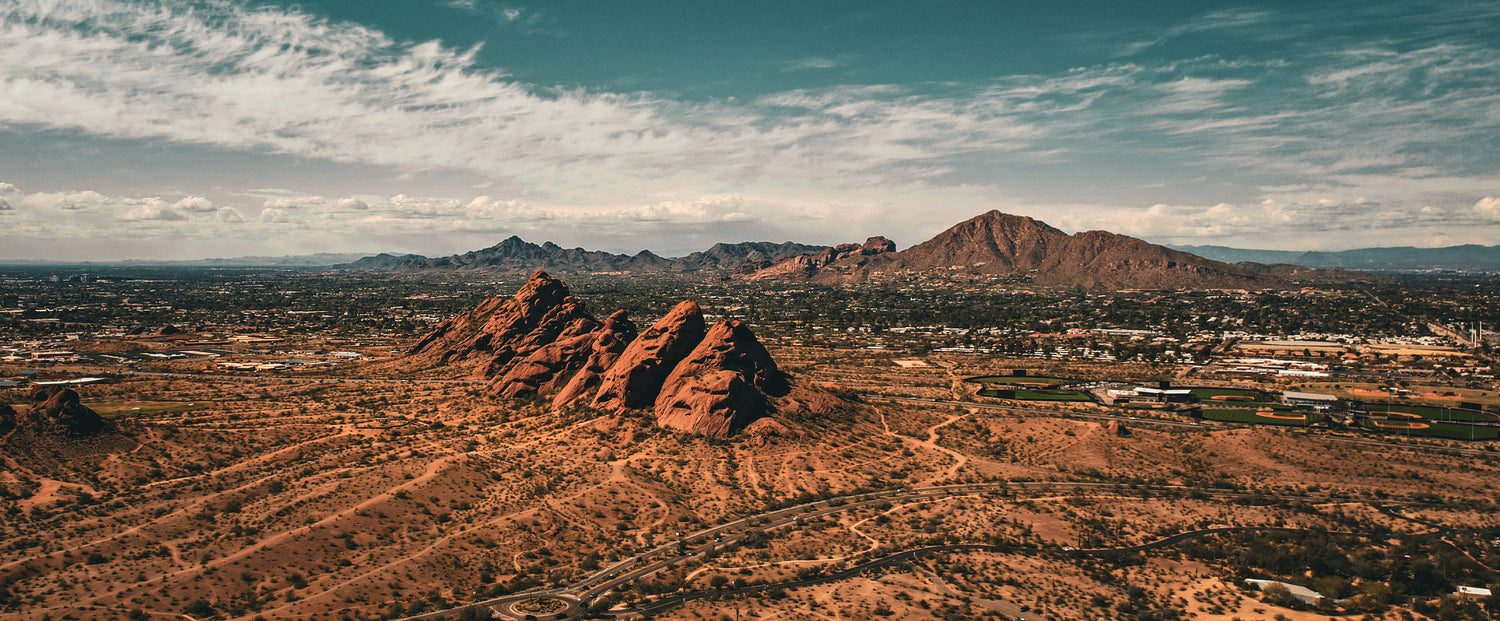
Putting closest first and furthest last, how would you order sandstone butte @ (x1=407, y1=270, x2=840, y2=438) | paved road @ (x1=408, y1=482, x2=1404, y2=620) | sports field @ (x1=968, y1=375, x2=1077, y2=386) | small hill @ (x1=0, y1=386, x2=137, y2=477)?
paved road @ (x1=408, y1=482, x2=1404, y2=620), small hill @ (x1=0, y1=386, x2=137, y2=477), sandstone butte @ (x1=407, y1=270, x2=840, y2=438), sports field @ (x1=968, y1=375, x2=1077, y2=386)

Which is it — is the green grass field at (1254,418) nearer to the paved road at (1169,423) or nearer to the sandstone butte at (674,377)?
the paved road at (1169,423)

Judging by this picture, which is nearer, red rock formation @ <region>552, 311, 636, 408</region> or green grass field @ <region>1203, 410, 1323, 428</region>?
red rock formation @ <region>552, 311, 636, 408</region>

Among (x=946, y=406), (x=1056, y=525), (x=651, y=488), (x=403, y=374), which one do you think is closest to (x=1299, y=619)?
(x=1056, y=525)

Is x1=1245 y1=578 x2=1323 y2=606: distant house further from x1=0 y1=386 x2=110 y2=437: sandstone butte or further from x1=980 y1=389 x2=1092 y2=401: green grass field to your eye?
x1=0 y1=386 x2=110 y2=437: sandstone butte

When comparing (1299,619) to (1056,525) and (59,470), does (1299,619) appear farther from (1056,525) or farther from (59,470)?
(59,470)

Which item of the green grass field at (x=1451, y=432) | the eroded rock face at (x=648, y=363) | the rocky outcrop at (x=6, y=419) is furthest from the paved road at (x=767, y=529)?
the rocky outcrop at (x=6, y=419)

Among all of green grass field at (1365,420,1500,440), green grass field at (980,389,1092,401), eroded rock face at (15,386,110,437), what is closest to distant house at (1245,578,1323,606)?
green grass field at (1365,420,1500,440)

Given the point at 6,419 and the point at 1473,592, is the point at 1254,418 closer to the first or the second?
the point at 1473,592
